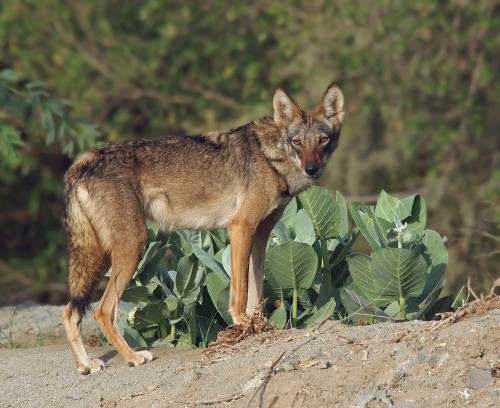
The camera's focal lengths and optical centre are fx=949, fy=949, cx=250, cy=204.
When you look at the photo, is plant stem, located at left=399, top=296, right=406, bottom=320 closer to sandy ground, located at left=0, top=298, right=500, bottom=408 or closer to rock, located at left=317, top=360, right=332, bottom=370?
sandy ground, located at left=0, top=298, right=500, bottom=408

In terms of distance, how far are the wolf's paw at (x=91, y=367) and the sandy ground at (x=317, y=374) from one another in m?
0.05

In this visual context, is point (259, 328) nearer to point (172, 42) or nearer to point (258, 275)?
point (258, 275)

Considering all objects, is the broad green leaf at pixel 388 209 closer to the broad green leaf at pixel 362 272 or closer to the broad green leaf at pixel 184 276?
the broad green leaf at pixel 362 272

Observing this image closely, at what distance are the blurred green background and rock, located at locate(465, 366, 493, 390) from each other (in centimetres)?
795

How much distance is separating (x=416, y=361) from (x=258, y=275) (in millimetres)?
2250

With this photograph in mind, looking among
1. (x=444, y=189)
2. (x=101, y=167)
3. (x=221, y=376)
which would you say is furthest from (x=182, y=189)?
(x=444, y=189)

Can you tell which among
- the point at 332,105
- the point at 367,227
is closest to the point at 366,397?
the point at 367,227

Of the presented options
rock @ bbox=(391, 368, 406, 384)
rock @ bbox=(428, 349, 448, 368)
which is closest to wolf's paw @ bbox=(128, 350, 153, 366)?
rock @ bbox=(391, 368, 406, 384)

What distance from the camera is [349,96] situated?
47.5 feet

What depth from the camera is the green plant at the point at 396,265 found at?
5.66 meters

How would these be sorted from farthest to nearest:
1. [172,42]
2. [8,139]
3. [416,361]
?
[172,42] → [8,139] → [416,361]

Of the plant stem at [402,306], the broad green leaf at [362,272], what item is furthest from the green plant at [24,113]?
the plant stem at [402,306]

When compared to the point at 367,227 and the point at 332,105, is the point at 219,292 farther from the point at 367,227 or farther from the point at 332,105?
the point at 332,105

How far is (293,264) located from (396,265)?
2.14 feet
